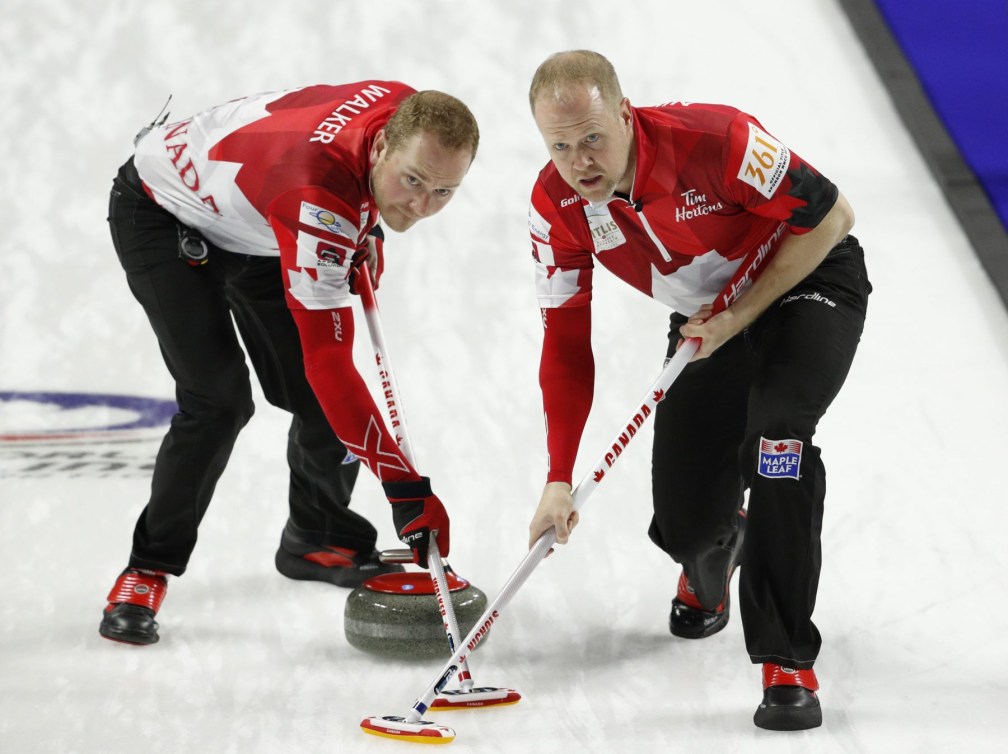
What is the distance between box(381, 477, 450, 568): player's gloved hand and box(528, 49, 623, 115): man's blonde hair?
0.80m

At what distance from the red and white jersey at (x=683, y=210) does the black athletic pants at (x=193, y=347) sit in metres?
0.78

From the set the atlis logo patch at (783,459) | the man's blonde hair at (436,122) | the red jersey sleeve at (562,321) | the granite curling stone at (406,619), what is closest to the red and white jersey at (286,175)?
the man's blonde hair at (436,122)

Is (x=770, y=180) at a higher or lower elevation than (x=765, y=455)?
higher

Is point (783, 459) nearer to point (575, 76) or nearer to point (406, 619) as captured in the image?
point (575, 76)

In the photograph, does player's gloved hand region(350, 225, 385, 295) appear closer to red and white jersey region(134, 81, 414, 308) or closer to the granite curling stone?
red and white jersey region(134, 81, 414, 308)

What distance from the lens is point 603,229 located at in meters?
2.44

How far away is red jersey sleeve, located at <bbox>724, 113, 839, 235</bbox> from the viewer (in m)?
2.27

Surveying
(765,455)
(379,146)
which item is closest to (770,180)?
(765,455)

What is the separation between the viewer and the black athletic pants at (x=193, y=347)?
9.36 ft

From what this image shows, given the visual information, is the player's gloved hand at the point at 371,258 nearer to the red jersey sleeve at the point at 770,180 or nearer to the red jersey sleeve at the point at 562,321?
the red jersey sleeve at the point at 562,321

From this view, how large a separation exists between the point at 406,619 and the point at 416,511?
0.26 meters

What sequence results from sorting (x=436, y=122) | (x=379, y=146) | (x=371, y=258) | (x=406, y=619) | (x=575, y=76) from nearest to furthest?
(x=575, y=76) → (x=436, y=122) → (x=379, y=146) → (x=406, y=619) → (x=371, y=258)

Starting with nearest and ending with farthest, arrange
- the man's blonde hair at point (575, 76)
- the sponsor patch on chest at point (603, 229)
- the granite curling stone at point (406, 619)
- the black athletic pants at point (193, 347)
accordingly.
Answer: the man's blonde hair at point (575, 76), the sponsor patch on chest at point (603, 229), the granite curling stone at point (406, 619), the black athletic pants at point (193, 347)

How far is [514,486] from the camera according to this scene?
3.53 meters
